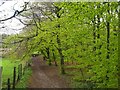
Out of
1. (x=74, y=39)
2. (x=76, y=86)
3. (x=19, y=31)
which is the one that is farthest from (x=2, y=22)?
→ (x=76, y=86)

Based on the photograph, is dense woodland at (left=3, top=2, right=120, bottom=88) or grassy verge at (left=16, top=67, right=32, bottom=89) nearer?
dense woodland at (left=3, top=2, right=120, bottom=88)

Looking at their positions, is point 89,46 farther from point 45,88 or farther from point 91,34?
point 45,88

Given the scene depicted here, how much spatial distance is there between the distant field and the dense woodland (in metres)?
0.07

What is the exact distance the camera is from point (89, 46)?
2900 mm

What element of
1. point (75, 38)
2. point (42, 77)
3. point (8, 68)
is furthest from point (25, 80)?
point (75, 38)

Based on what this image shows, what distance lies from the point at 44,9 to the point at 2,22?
1.57 feet

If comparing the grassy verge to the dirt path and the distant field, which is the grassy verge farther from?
the distant field

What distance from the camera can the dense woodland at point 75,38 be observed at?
8.71 ft

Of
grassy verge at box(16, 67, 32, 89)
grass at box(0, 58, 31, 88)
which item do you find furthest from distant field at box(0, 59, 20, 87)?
grassy verge at box(16, 67, 32, 89)

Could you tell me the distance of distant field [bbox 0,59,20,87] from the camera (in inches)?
104

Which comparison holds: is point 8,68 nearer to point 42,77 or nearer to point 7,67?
point 7,67

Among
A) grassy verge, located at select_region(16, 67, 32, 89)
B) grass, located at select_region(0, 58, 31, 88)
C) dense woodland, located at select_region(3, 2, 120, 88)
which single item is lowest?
grassy verge, located at select_region(16, 67, 32, 89)

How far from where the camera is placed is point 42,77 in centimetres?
294

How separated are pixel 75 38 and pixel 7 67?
79cm
